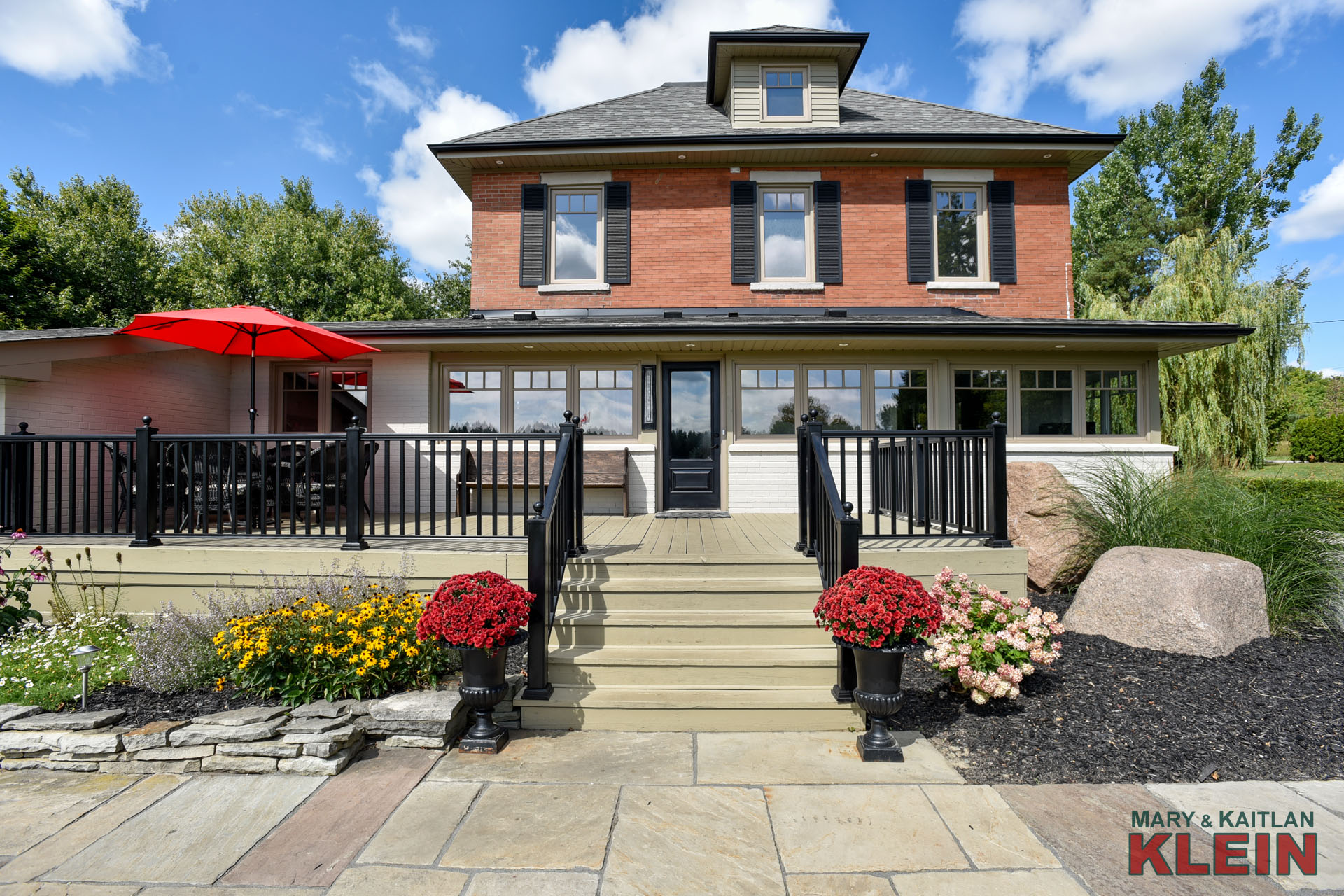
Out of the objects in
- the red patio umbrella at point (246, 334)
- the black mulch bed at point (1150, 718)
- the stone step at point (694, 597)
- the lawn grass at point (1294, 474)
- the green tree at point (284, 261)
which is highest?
the green tree at point (284, 261)

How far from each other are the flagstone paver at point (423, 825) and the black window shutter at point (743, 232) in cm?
873

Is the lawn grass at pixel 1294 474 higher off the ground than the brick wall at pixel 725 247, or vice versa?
the brick wall at pixel 725 247

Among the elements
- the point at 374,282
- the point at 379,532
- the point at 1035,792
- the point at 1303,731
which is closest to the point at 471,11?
the point at 379,532

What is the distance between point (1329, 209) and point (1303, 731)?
284 ft

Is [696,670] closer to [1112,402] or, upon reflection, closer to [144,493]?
[144,493]

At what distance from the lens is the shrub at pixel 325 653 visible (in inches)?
154

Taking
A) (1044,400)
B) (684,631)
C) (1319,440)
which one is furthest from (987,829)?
(1319,440)

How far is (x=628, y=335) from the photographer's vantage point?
829 centimetres

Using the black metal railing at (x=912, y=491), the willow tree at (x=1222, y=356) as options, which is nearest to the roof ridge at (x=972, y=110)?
the willow tree at (x=1222, y=356)

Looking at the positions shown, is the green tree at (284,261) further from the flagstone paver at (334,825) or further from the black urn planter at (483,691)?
the flagstone paver at (334,825)

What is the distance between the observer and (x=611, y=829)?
9.33 feet

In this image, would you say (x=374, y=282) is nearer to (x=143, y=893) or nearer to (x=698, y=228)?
(x=698, y=228)

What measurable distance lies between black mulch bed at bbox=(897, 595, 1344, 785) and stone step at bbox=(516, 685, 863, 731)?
578 mm

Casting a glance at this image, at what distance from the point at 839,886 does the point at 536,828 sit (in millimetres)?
1332
